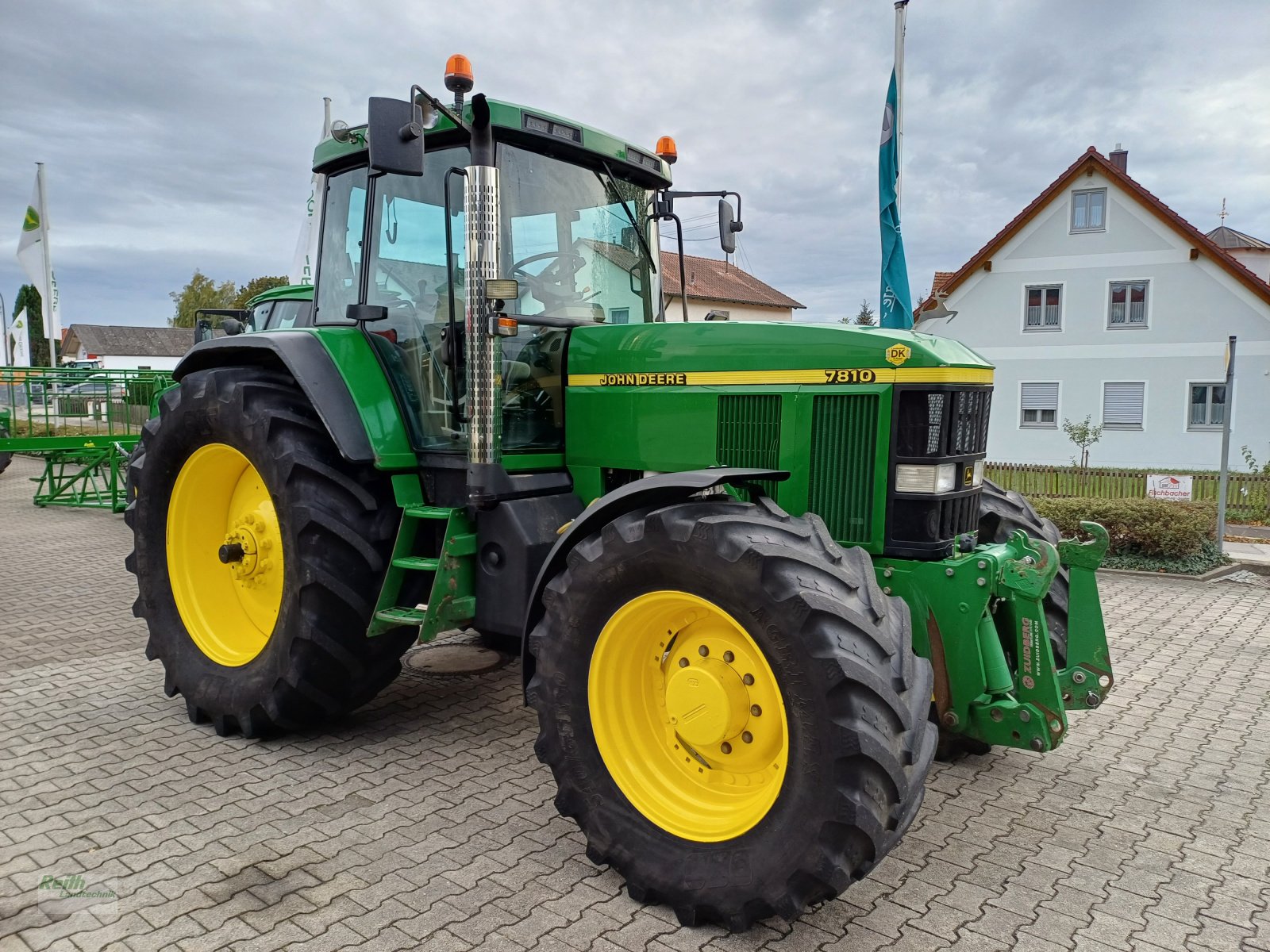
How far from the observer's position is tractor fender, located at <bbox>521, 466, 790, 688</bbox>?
2.96 metres

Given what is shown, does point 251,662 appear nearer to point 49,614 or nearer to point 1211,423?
point 49,614

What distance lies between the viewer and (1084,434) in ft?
67.4

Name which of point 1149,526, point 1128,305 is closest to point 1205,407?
point 1128,305

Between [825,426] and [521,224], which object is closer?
[825,426]

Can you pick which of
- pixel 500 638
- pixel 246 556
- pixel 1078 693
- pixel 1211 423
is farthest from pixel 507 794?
pixel 1211 423

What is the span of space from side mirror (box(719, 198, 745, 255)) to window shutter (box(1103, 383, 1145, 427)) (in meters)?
20.7

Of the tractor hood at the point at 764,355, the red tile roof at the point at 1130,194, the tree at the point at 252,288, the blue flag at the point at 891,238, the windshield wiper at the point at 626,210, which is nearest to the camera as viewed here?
the tractor hood at the point at 764,355

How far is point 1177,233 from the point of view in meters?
21.2

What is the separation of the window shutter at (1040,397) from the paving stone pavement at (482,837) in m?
19.4

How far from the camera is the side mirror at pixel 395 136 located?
10.7 ft

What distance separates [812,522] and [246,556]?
282cm

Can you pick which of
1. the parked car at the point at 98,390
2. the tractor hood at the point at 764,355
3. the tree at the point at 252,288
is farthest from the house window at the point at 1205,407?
the tree at the point at 252,288

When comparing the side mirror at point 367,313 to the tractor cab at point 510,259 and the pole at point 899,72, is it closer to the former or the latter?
the tractor cab at point 510,259

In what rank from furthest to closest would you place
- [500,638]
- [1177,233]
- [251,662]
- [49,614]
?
[1177,233]
[49,614]
[500,638]
[251,662]
